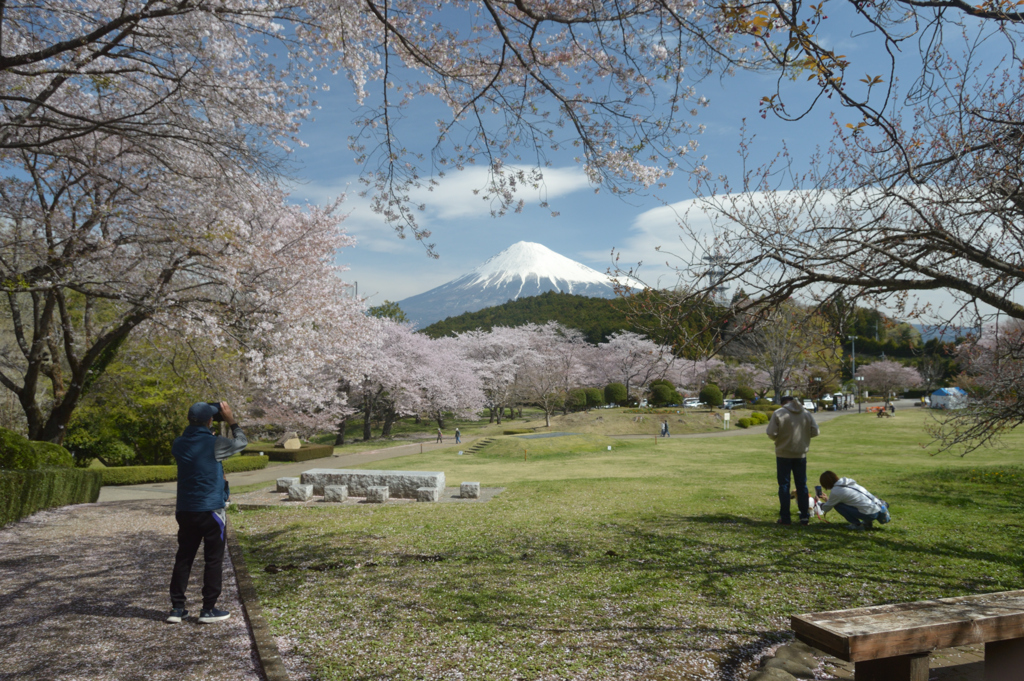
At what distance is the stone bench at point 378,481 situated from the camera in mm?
13845

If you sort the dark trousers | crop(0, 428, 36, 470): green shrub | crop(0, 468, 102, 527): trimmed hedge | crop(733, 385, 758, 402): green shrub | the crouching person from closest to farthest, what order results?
the crouching person
the dark trousers
crop(0, 468, 102, 527): trimmed hedge
crop(0, 428, 36, 470): green shrub
crop(733, 385, 758, 402): green shrub

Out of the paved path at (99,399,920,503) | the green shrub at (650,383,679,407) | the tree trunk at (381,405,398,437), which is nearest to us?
the paved path at (99,399,920,503)

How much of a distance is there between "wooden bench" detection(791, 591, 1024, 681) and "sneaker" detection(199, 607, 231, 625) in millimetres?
4532

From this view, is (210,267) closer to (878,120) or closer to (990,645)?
(878,120)

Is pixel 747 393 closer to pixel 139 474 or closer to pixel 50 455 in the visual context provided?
pixel 139 474

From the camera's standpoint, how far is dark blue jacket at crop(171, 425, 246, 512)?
4789mm

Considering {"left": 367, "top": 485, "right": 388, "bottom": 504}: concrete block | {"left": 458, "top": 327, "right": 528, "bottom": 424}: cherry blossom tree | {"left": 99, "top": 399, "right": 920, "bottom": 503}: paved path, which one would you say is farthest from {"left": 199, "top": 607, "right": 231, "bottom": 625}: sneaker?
{"left": 458, "top": 327, "right": 528, "bottom": 424}: cherry blossom tree

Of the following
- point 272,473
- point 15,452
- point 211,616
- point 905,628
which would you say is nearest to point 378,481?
point 15,452

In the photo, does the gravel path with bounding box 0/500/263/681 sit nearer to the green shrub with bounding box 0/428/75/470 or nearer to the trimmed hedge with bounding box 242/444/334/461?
the green shrub with bounding box 0/428/75/470

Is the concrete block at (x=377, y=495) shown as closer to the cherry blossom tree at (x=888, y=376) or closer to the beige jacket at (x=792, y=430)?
the beige jacket at (x=792, y=430)

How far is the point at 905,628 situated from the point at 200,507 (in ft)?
16.6

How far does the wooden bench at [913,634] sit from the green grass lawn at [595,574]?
99cm

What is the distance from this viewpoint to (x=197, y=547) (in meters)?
4.86

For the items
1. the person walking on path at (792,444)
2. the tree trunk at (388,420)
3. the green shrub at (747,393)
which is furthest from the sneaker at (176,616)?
the green shrub at (747,393)
